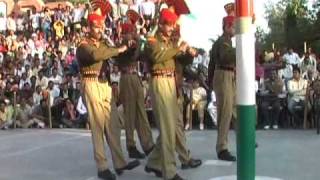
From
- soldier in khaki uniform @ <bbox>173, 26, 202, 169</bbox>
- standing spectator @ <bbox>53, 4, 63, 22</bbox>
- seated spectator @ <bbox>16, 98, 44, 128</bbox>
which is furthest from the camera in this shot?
standing spectator @ <bbox>53, 4, 63, 22</bbox>

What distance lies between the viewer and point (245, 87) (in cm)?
565

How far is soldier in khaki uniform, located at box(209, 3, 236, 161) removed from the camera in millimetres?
9664

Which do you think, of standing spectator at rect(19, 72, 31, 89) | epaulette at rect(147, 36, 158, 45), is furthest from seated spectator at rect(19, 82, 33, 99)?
epaulette at rect(147, 36, 158, 45)

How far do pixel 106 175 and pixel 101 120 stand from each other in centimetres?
71

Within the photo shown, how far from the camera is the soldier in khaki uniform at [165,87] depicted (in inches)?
326

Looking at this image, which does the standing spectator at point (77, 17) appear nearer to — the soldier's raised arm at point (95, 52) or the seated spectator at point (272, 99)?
the seated spectator at point (272, 99)

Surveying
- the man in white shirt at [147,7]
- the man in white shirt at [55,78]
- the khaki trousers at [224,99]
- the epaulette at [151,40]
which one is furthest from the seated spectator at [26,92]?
the epaulette at [151,40]

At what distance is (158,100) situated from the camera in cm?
836

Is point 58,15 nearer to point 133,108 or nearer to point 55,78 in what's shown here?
point 55,78

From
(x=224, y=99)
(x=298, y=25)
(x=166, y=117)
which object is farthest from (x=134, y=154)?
(x=298, y=25)

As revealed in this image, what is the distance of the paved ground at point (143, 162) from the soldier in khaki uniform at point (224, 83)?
1.12 ft

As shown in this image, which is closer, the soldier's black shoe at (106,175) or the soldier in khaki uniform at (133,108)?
the soldier's black shoe at (106,175)

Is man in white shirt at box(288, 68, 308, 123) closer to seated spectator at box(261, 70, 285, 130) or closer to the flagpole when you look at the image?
seated spectator at box(261, 70, 285, 130)

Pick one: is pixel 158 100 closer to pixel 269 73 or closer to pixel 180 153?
pixel 180 153
